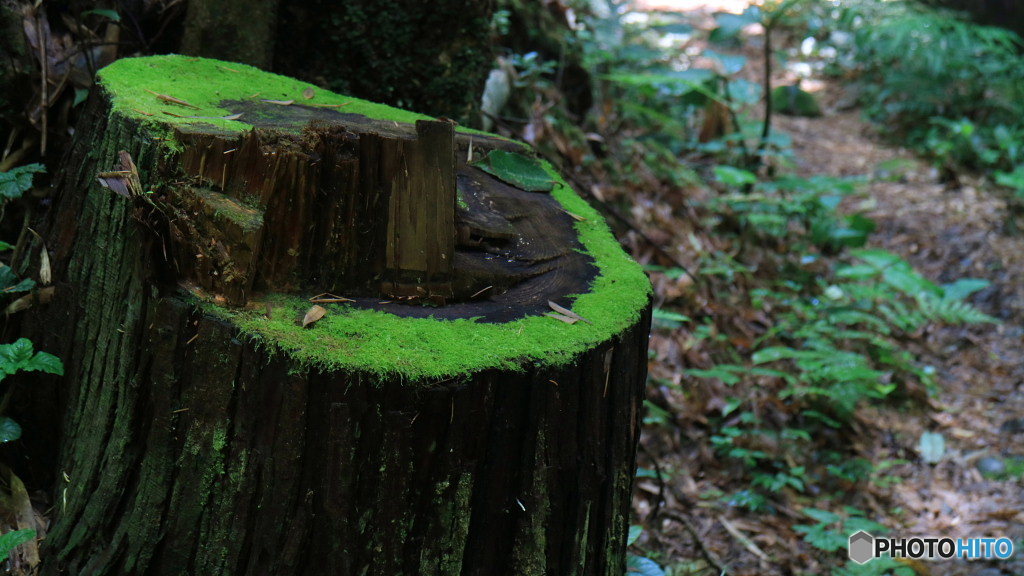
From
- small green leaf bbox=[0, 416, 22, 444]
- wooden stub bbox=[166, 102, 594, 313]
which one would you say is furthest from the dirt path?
small green leaf bbox=[0, 416, 22, 444]

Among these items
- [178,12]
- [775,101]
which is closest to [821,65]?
[775,101]

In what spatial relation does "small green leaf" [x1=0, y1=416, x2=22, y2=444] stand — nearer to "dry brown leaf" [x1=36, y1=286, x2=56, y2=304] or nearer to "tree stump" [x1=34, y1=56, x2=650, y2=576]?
"tree stump" [x1=34, y1=56, x2=650, y2=576]

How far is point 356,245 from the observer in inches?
67.1

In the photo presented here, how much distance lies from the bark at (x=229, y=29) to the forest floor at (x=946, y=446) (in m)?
2.16

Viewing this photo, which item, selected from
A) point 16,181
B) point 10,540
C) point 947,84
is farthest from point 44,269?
point 947,84

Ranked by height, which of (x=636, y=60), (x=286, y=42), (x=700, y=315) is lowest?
(x=700, y=315)

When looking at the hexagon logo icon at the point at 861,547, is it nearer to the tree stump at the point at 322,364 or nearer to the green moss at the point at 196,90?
the tree stump at the point at 322,364

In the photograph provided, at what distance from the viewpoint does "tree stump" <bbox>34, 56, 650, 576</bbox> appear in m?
1.44

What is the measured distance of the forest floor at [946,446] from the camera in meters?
2.97

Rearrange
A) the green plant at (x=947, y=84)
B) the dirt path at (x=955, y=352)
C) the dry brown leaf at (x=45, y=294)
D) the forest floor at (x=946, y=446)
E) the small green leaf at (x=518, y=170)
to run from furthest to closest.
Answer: the green plant at (x=947, y=84) → the dirt path at (x=955, y=352) → the forest floor at (x=946, y=446) → the small green leaf at (x=518, y=170) → the dry brown leaf at (x=45, y=294)

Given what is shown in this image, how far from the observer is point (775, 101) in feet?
26.2

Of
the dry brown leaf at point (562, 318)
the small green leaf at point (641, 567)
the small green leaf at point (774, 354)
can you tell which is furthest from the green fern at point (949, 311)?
the dry brown leaf at point (562, 318)

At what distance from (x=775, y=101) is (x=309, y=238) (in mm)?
7340

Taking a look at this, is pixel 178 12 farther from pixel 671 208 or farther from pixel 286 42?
pixel 671 208
